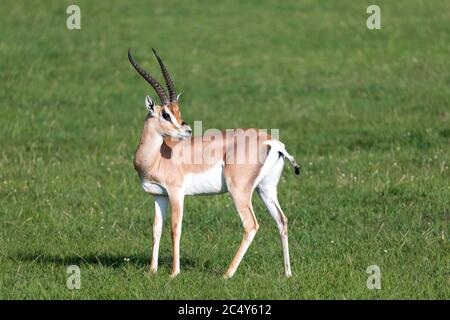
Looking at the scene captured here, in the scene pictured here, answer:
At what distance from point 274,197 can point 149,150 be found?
3.60 ft

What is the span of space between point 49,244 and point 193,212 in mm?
1799

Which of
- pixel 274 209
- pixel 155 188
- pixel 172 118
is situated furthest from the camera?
pixel 274 209

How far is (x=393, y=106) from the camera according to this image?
16359mm

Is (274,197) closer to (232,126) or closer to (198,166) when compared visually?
(198,166)

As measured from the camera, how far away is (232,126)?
1573 centimetres

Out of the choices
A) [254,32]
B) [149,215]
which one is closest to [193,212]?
[149,215]

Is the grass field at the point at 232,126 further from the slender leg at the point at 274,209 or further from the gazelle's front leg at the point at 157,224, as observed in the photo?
the slender leg at the point at 274,209

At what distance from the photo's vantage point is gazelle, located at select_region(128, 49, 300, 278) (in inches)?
332

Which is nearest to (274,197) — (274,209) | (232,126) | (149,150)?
(274,209)

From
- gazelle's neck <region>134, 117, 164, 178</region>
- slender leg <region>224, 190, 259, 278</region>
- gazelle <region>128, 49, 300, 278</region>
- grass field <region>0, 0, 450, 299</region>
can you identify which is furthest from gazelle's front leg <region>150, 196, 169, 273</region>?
slender leg <region>224, 190, 259, 278</region>

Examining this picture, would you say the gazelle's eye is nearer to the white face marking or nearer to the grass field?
the white face marking

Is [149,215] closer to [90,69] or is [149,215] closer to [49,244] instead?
[49,244]

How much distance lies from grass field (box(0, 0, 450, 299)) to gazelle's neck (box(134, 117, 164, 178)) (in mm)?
841

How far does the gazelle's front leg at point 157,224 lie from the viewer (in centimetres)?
867
